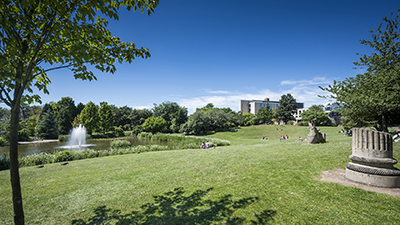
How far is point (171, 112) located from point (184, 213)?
233ft

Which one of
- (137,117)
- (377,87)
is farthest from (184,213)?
(137,117)

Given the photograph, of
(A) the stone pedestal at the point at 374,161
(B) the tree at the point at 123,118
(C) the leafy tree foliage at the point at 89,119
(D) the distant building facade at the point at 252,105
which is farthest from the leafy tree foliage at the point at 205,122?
(D) the distant building facade at the point at 252,105

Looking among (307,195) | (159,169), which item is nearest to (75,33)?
(307,195)

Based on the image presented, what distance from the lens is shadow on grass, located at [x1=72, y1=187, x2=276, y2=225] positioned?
161 inches

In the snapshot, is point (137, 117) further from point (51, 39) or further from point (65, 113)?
point (51, 39)

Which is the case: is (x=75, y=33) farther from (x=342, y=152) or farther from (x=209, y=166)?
(x=342, y=152)

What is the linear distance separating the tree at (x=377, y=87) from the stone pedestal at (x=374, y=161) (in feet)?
Answer: 23.9

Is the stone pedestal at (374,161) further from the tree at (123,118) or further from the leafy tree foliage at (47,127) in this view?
the tree at (123,118)

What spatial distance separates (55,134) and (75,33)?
59.4 m

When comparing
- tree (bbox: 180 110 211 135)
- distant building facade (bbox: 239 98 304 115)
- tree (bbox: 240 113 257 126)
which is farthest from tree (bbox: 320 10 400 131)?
distant building facade (bbox: 239 98 304 115)

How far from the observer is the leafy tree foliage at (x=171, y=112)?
2736 inches

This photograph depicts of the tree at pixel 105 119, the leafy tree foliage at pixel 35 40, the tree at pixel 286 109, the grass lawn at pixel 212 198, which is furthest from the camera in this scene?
the tree at pixel 286 109

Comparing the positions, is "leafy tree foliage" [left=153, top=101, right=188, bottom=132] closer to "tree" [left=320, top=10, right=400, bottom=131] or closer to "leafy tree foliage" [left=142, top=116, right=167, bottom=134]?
"leafy tree foliage" [left=142, top=116, right=167, bottom=134]

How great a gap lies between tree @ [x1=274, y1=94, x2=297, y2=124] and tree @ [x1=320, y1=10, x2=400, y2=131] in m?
63.8
